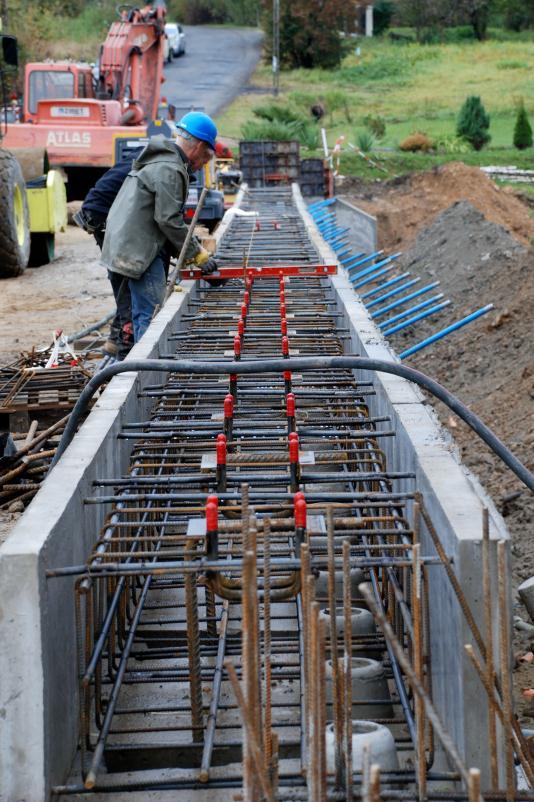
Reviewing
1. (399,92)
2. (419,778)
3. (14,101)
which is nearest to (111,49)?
(14,101)

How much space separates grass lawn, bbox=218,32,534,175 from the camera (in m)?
35.6

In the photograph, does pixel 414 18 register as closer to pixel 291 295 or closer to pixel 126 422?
pixel 291 295

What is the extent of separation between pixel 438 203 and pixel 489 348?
10.9 meters

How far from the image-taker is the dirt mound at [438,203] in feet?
67.1

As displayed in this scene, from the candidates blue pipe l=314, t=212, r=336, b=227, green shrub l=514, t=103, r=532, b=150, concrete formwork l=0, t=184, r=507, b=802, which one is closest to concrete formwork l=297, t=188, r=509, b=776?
concrete formwork l=0, t=184, r=507, b=802

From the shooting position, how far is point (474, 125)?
111 feet

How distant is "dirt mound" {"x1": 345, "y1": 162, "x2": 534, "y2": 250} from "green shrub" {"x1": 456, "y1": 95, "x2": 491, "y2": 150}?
28.5ft

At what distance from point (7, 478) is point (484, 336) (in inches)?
248

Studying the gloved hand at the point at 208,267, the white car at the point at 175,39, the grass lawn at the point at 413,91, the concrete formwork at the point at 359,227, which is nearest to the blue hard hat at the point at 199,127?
the gloved hand at the point at 208,267

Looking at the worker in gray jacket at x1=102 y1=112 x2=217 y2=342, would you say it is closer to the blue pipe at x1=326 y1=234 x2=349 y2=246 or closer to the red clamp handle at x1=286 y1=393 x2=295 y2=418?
the red clamp handle at x1=286 y1=393 x2=295 y2=418

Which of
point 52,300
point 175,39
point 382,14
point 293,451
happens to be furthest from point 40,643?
point 382,14

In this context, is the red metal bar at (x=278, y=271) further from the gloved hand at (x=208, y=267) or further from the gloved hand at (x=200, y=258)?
the gloved hand at (x=200, y=258)

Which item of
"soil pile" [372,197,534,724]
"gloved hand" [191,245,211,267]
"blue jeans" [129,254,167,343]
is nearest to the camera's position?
"soil pile" [372,197,534,724]

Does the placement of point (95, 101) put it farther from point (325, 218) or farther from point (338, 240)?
point (338, 240)
